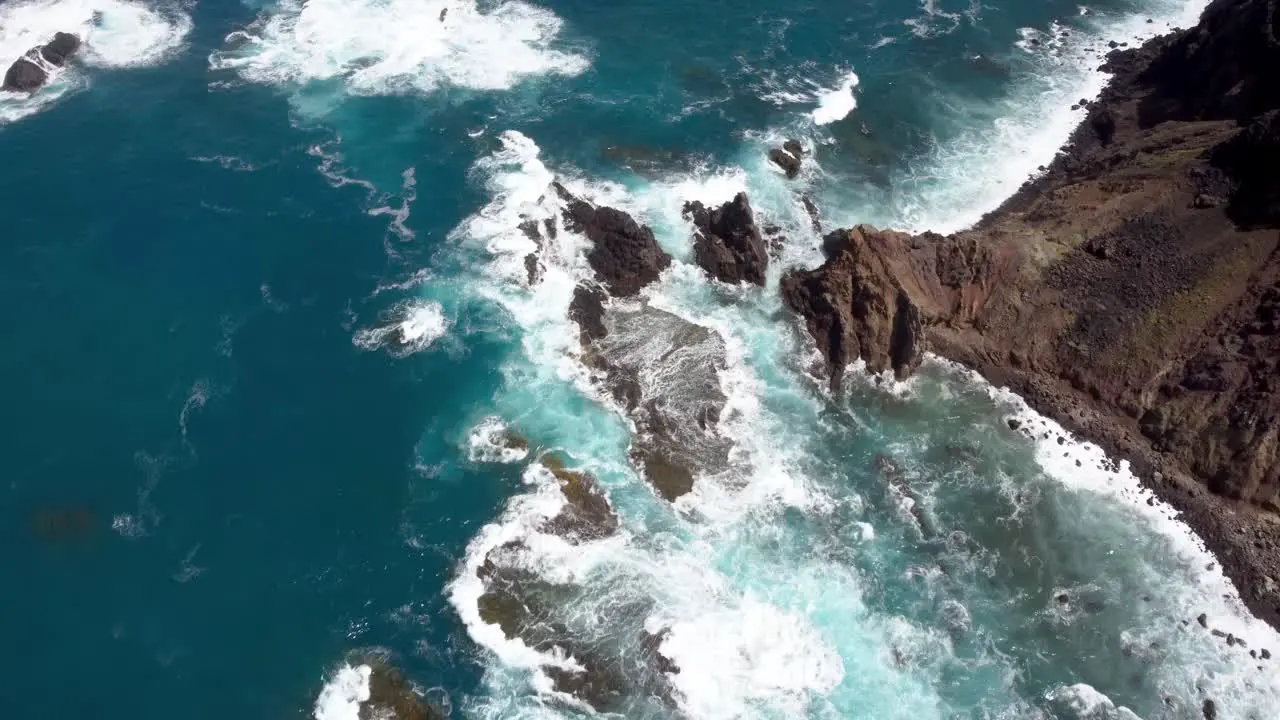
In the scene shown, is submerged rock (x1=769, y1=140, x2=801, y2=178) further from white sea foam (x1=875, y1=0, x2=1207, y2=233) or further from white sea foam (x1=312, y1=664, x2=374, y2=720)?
white sea foam (x1=312, y1=664, x2=374, y2=720)

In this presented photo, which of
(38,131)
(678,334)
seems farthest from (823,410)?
(38,131)

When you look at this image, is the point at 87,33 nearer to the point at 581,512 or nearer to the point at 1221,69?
the point at 581,512

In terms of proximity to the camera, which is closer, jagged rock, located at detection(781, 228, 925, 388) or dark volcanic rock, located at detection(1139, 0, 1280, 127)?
jagged rock, located at detection(781, 228, 925, 388)

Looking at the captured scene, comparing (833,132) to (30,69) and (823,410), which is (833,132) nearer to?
(823,410)

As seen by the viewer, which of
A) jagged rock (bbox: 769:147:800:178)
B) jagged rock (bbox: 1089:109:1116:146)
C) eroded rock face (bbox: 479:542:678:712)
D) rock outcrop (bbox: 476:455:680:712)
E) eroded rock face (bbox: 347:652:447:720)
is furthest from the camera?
jagged rock (bbox: 1089:109:1116:146)

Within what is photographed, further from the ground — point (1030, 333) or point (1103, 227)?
point (1103, 227)

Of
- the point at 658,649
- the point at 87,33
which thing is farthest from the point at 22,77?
the point at 658,649

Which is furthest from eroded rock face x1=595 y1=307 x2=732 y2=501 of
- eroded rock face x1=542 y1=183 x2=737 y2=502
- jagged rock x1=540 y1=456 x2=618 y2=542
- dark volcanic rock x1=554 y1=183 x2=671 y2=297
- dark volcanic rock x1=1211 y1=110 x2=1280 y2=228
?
dark volcanic rock x1=1211 y1=110 x2=1280 y2=228
